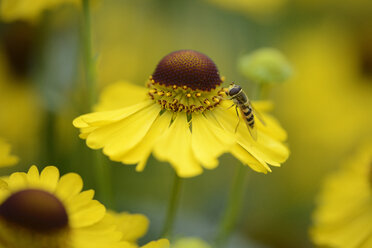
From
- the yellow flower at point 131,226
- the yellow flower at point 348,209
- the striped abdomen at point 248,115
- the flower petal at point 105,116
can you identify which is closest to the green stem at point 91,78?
the flower petal at point 105,116

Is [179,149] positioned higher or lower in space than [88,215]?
higher

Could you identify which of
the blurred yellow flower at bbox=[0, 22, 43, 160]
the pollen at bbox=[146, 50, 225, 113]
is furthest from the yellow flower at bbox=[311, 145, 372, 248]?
the blurred yellow flower at bbox=[0, 22, 43, 160]

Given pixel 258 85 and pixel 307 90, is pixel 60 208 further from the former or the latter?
pixel 307 90

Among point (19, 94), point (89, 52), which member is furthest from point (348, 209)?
point (19, 94)

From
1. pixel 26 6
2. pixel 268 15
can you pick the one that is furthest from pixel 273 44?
pixel 26 6

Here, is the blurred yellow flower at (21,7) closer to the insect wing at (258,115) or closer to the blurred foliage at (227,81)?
the blurred foliage at (227,81)

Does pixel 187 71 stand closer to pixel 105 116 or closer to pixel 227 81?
pixel 105 116
